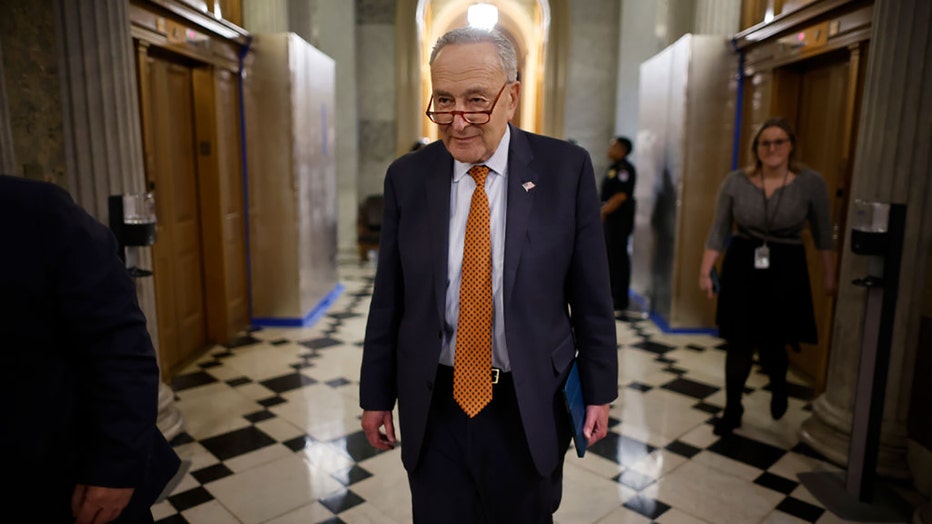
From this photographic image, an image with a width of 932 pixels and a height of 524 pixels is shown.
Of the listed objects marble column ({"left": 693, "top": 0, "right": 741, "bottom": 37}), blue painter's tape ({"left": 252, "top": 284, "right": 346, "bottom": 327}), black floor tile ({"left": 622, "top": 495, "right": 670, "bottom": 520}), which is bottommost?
black floor tile ({"left": 622, "top": 495, "right": 670, "bottom": 520})

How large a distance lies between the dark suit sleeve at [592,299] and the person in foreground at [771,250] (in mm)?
1994

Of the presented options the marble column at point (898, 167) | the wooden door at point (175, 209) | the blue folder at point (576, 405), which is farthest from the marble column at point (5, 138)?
the marble column at point (898, 167)

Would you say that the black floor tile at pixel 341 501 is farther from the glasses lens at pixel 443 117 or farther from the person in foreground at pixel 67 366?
the glasses lens at pixel 443 117

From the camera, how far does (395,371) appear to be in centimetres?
179

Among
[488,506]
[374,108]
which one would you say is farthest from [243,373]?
[374,108]

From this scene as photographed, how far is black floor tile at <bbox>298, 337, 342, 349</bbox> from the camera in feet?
17.4

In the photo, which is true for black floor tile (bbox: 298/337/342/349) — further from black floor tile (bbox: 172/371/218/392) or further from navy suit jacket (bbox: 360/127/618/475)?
navy suit jacket (bbox: 360/127/618/475)

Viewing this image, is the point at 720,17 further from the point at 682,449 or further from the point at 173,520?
the point at 173,520

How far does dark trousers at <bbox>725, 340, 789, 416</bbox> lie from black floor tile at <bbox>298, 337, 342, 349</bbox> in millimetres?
3121

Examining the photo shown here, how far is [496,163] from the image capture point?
1.64 metres

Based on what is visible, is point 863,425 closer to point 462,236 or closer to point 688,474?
point 688,474

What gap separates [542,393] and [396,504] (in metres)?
1.55

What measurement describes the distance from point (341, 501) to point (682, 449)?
183cm

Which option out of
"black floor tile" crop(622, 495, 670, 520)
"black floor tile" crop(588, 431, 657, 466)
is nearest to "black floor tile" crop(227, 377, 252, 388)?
"black floor tile" crop(588, 431, 657, 466)
